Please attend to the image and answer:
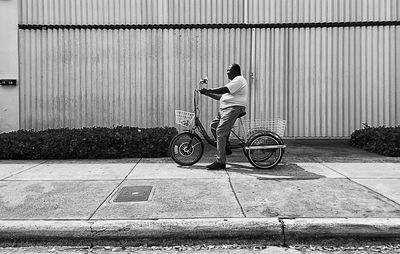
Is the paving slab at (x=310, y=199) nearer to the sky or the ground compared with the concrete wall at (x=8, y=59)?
nearer to the ground

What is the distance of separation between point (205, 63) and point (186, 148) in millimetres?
3577

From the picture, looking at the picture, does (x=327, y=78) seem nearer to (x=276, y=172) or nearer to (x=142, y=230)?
(x=276, y=172)

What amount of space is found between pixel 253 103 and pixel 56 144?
205 inches

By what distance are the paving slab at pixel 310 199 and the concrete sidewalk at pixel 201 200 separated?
0.04 feet

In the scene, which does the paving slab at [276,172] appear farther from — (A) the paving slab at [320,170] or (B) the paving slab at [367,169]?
(B) the paving slab at [367,169]

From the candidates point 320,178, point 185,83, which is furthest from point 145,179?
point 185,83

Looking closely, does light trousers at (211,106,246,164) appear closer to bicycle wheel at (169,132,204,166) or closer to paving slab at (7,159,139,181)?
bicycle wheel at (169,132,204,166)

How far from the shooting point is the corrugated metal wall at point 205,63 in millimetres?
10336

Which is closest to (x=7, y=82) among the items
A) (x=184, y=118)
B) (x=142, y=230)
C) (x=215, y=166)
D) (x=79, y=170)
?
(x=79, y=170)

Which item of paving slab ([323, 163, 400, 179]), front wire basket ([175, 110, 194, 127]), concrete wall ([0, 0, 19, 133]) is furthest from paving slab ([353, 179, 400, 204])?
concrete wall ([0, 0, 19, 133])

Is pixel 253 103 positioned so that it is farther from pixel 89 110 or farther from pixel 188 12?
pixel 89 110

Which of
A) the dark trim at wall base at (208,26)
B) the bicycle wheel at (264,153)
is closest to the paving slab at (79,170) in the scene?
the bicycle wheel at (264,153)

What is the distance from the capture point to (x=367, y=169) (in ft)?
23.9

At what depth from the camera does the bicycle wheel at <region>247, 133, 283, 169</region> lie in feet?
24.0
